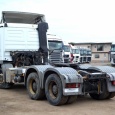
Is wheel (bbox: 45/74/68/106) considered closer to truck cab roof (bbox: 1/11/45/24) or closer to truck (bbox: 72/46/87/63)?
truck cab roof (bbox: 1/11/45/24)

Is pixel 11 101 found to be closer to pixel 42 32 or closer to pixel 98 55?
pixel 42 32

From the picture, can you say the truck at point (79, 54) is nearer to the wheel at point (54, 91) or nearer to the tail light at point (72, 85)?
the wheel at point (54, 91)

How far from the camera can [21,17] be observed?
1295 centimetres

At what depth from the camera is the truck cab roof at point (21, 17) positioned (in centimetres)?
1244

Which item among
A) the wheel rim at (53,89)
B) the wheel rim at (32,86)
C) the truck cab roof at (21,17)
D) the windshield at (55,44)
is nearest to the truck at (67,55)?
the windshield at (55,44)

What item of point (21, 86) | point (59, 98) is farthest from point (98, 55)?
point (59, 98)

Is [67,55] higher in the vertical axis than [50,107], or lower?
higher

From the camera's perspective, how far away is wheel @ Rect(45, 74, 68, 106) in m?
7.93

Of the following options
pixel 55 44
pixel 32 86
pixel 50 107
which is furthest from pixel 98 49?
pixel 50 107

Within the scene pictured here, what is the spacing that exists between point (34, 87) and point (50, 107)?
1.44m

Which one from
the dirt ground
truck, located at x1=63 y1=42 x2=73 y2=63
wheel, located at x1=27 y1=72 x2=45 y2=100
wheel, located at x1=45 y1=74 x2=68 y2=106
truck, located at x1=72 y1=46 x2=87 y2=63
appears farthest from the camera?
truck, located at x1=72 y1=46 x2=87 y2=63

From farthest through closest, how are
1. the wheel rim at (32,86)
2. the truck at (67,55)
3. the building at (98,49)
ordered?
the building at (98,49) < the truck at (67,55) < the wheel rim at (32,86)

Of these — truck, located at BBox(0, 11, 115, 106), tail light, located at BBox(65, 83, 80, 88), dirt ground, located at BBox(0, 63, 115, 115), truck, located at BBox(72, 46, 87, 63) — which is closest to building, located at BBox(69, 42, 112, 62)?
truck, located at BBox(72, 46, 87, 63)

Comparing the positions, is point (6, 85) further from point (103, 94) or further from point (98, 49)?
point (98, 49)
